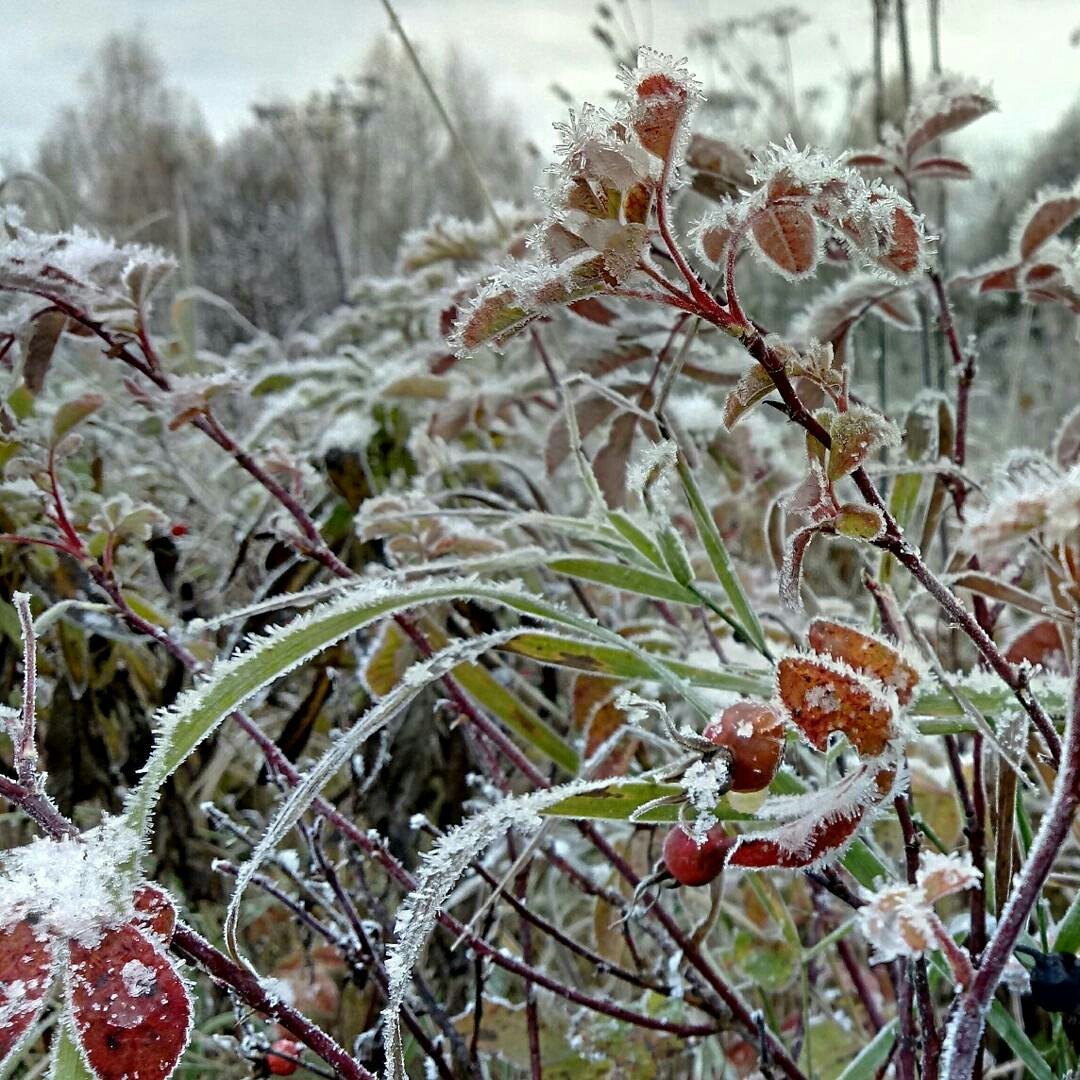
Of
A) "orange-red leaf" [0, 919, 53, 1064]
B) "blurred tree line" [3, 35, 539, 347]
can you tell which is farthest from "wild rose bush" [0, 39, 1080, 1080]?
"blurred tree line" [3, 35, 539, 347]

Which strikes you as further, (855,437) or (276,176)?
(276,176)

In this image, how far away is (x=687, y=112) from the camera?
38 centimetres

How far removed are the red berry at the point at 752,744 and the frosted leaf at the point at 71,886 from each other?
0.76 feet

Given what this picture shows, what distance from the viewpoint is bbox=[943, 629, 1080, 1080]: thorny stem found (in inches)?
14.0

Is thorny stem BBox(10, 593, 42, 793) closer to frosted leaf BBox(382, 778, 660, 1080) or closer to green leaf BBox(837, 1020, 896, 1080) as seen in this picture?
frosted leaf BBox(382, 778, 660, 1080)

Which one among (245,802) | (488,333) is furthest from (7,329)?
(245,802)

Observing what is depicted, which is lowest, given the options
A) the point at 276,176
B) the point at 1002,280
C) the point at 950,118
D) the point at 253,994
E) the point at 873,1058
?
the point at 873,1058

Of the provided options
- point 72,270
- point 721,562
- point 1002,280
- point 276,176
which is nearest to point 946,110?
point 1002,280

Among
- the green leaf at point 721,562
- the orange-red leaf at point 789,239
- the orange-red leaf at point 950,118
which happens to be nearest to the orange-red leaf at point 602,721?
the green leaf at point 721,562

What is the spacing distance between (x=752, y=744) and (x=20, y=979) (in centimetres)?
27

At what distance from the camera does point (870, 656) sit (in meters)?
0.42

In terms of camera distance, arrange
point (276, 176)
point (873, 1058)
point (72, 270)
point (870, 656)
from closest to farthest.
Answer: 1. point (870, 656)
2. point (873, 1058)
3. point (72, 270)
4. point (276, 176)

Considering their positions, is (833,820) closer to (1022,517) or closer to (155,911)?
(1022,517)

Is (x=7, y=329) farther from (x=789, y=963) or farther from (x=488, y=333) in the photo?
(x=789, y=963)
